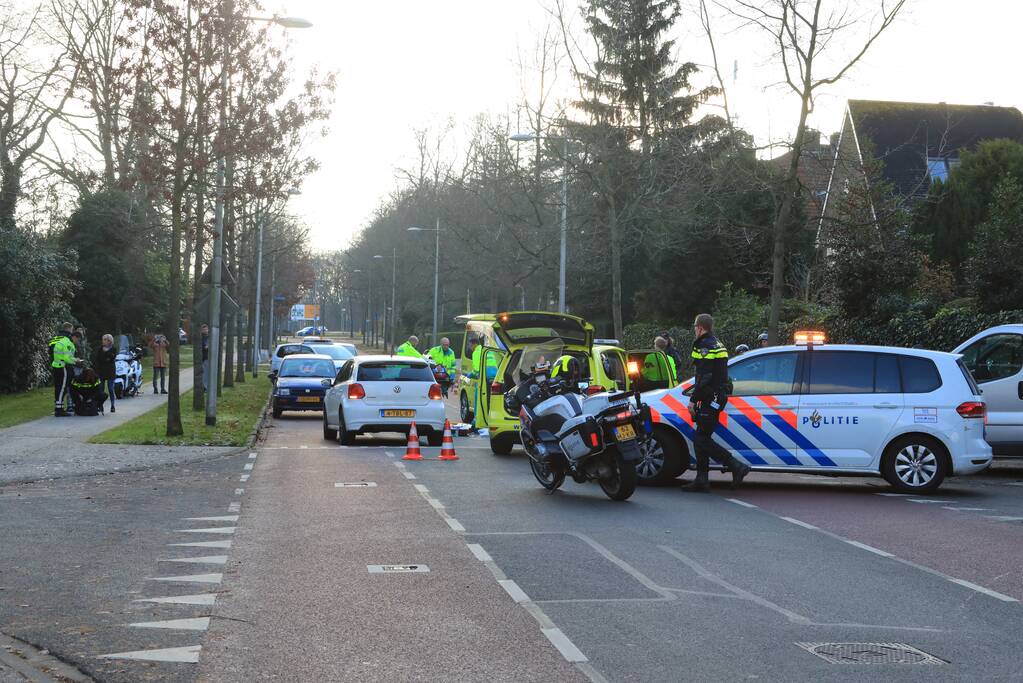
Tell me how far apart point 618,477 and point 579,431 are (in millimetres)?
620

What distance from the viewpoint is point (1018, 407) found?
675 inches

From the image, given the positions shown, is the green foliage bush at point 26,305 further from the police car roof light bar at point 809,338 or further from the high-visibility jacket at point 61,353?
the police car roof light bar at point 809,338

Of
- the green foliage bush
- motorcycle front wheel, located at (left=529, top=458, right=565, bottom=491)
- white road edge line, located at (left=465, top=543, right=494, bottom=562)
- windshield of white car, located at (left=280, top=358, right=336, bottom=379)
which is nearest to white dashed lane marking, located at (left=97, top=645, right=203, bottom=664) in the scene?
white road edge line, located at (left=465, top=543, right=494, bottom=562)

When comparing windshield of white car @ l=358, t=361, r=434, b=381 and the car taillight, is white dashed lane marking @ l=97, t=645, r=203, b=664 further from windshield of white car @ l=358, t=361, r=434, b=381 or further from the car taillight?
windshield of white car @ l=358, t=361, r=434, b=381

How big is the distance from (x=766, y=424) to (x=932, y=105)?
52221 mm

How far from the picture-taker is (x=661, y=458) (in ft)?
49.9

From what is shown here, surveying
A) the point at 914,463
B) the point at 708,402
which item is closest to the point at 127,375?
the point at 708,402

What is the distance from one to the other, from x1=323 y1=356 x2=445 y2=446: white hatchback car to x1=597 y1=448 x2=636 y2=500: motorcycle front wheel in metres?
8.42

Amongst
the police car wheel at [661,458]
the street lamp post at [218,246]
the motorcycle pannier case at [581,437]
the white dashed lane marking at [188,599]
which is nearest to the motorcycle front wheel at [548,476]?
the motorcycle pannier case at [581,437]

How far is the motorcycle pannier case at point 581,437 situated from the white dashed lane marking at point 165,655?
7.27 meters

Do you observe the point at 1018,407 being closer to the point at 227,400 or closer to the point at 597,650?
the point at 597,650

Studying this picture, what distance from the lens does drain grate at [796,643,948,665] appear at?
21.9 ft

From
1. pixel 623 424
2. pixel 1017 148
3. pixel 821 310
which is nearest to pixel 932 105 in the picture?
pixel 1017 148

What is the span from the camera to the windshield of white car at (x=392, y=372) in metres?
22.2
